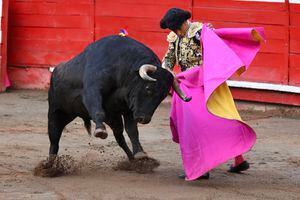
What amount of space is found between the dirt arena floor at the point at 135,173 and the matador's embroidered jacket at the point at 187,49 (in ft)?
2.54

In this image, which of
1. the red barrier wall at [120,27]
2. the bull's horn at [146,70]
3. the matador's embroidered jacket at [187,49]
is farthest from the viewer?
the red barrier wall at [120,27]

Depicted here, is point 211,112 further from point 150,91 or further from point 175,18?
point 175,18

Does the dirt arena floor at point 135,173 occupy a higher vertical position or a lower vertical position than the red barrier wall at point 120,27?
lower

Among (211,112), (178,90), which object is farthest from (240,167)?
(178,90)

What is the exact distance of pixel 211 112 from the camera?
4.98m

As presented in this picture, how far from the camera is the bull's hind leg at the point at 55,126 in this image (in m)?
5.70

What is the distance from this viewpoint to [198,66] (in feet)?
17.5

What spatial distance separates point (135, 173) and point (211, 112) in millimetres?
827

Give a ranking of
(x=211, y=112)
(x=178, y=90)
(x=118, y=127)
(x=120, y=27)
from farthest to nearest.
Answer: (x=120, y=27)
(x=118, y=127)
(x=178, y=90)
(x=211, y=112)

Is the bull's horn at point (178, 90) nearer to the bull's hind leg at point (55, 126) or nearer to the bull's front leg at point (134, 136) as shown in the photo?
the bull's front leg at point (134, 136)

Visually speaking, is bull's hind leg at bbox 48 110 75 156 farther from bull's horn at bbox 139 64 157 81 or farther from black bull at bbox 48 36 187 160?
bull's horn at bbox 139 64 157 81

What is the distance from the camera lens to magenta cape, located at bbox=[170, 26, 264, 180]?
5066mm

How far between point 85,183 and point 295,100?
410 centimetres

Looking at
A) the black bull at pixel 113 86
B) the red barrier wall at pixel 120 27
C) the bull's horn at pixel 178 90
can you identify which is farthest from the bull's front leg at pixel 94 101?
the red barrier wall at pixel 120 27
